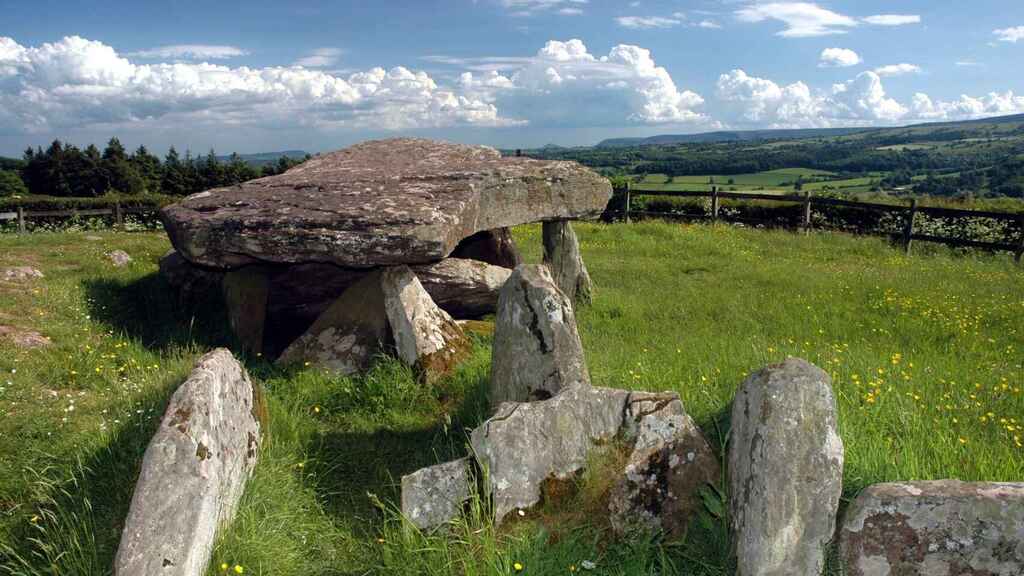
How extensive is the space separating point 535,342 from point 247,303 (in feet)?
16.4

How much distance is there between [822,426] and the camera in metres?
3.57

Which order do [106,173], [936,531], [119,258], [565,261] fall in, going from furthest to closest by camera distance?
[106,173]
[119,258]
[565,261]
[936,531]

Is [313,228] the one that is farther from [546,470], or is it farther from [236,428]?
[546,470]

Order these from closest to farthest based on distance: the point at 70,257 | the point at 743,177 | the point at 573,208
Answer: the point at 573,208 < the point at 70,257 < the point at 743,177

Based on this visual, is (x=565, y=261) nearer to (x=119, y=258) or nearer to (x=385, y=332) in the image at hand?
(x=385, y=332)

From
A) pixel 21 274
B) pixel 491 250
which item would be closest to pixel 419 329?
pixel 491 250

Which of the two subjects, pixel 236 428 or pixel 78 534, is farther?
pixel 236 428

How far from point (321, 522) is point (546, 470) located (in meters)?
1.74

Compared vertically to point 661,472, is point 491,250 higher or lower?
higher

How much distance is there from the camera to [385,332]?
8039 mm

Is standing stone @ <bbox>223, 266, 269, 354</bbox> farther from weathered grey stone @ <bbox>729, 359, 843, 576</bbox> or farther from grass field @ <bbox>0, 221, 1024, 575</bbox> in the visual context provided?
weathered grey stone @ <bbox>729, 359, 843, 576</bbox>

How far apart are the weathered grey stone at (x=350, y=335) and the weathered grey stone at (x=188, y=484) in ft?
9.84

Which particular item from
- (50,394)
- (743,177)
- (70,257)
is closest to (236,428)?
(50,394)

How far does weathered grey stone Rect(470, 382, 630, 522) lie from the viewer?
170 inches
